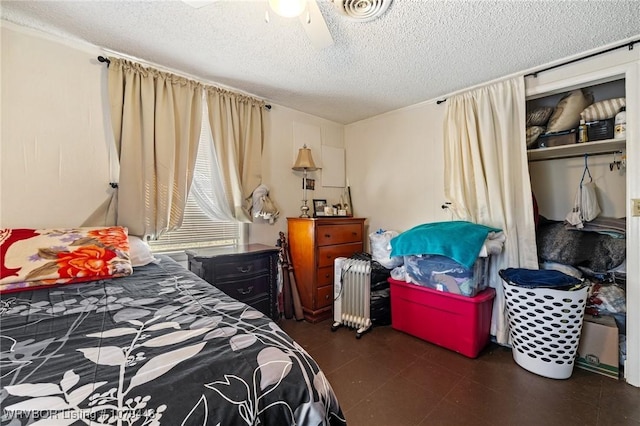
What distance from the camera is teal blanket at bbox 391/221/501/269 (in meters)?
2.02

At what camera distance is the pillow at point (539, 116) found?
234 centimetres

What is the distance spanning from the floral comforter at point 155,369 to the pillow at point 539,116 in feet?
9.15

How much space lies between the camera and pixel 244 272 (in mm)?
2367

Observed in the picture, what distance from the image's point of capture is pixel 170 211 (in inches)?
88.0

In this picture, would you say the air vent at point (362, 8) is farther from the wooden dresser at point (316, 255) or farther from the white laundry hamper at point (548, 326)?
the white laundry hamper at point (548, 326)

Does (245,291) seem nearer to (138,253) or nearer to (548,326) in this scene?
(138,253)

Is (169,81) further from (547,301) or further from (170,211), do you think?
(547,301)

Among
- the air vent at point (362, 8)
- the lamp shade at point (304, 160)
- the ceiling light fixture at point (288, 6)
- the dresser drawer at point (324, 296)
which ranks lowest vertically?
the dresser drawer at point (324, 296)

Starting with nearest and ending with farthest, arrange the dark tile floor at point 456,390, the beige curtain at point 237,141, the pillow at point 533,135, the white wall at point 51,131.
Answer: the dark tile floor at point 456,390, the white wall at point 51,131, the pillow at point 533,135, the beige curtain at point 237,141

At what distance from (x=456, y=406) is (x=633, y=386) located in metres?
1.25

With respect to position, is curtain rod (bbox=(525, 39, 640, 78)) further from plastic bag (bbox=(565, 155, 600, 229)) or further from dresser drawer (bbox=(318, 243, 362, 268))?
dresser drawer (bbox=(318, 243, 362, 268))

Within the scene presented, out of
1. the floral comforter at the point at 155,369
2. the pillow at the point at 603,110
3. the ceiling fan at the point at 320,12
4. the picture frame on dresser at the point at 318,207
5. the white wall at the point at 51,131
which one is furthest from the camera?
the picture frame on dresser at the point at 318,207

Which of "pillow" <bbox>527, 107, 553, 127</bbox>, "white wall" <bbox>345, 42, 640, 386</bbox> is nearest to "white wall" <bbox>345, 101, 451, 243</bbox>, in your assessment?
"white wall" <bbox>345, 42, 640, 386</bbox>

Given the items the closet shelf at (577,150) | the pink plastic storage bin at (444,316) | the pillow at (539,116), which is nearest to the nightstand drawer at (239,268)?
the pink plastic storage bin at (444,316)
